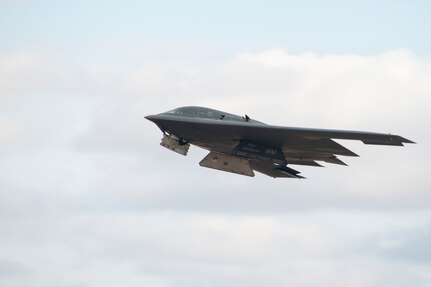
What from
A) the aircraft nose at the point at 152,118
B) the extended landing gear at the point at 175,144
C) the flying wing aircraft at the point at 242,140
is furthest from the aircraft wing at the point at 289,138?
the aircraft nose at the point at 152,118

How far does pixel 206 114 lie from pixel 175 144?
1884 millimetres

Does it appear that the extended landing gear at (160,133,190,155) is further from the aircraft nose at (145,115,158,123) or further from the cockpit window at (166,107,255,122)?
the cockpit window at (166,107,255,122)

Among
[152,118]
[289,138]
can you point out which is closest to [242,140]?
[289,138]

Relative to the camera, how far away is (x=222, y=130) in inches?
1831

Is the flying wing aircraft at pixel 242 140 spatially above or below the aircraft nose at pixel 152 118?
below

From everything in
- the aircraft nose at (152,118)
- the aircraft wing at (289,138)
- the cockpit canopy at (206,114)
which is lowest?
the aircraft wing at (289,138)

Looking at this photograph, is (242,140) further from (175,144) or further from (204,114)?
(175,144)

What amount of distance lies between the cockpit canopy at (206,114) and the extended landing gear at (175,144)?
109cm

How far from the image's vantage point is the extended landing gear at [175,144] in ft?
158

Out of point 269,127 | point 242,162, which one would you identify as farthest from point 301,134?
point 242,162

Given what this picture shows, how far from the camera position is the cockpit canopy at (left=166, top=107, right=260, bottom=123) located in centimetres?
4753

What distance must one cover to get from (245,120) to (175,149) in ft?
10.6

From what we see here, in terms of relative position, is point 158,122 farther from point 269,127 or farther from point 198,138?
point 269,127

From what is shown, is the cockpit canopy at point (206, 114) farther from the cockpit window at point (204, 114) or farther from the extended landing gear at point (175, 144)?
the extended landing gear at point (175, 144)
